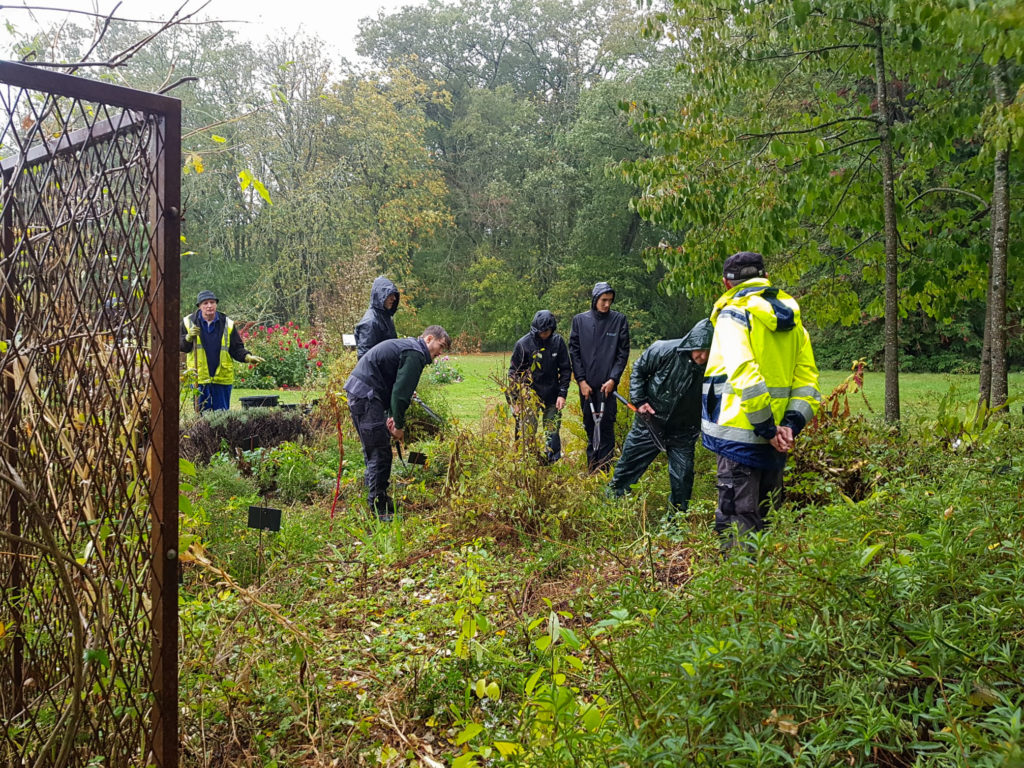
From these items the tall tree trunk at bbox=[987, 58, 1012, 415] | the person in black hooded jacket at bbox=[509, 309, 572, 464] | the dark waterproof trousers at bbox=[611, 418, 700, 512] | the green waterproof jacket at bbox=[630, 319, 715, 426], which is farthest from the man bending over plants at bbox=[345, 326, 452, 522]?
the tall tree trunk at bbox=[987, 58, 1012, 415]

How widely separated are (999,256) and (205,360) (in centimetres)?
783

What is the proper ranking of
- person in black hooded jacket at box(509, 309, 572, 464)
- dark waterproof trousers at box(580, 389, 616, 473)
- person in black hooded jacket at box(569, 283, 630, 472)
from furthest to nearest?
person in black hooded jacket at box(509, 309, 572, 464)
person in black hooded jacket at box(569, 283, 630, 472)
dark waterproof trousers at box(580, 389, 616, 473)

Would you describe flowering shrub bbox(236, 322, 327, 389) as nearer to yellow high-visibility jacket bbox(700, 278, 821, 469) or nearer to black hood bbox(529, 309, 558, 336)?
black hood bbox(529, 309, 558, 336)

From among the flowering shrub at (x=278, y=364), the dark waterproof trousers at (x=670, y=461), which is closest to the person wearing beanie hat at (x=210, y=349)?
the dark waterproof trousers at (x=670, y=461)

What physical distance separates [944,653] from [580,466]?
4.57 meters

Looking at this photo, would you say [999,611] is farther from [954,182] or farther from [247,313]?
[247,313]

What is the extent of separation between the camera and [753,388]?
3.71 metres

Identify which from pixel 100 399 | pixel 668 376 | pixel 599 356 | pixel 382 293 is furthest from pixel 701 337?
pixel 100 399

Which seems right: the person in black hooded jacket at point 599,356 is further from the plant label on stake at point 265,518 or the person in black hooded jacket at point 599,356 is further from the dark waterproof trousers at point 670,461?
the plant label on stake at point 265,518

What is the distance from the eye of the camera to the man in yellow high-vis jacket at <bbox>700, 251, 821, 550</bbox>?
3.76 metres

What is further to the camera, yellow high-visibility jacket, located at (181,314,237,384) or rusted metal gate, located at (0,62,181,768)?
yellow high-visibility jacket, located at (181,314,237,384)

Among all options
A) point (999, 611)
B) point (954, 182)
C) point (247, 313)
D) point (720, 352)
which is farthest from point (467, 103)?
point (999, 611)

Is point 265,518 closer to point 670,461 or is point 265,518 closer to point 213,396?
point 670,461

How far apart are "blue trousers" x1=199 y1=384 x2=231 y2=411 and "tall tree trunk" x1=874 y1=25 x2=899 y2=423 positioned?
23.2 feet
